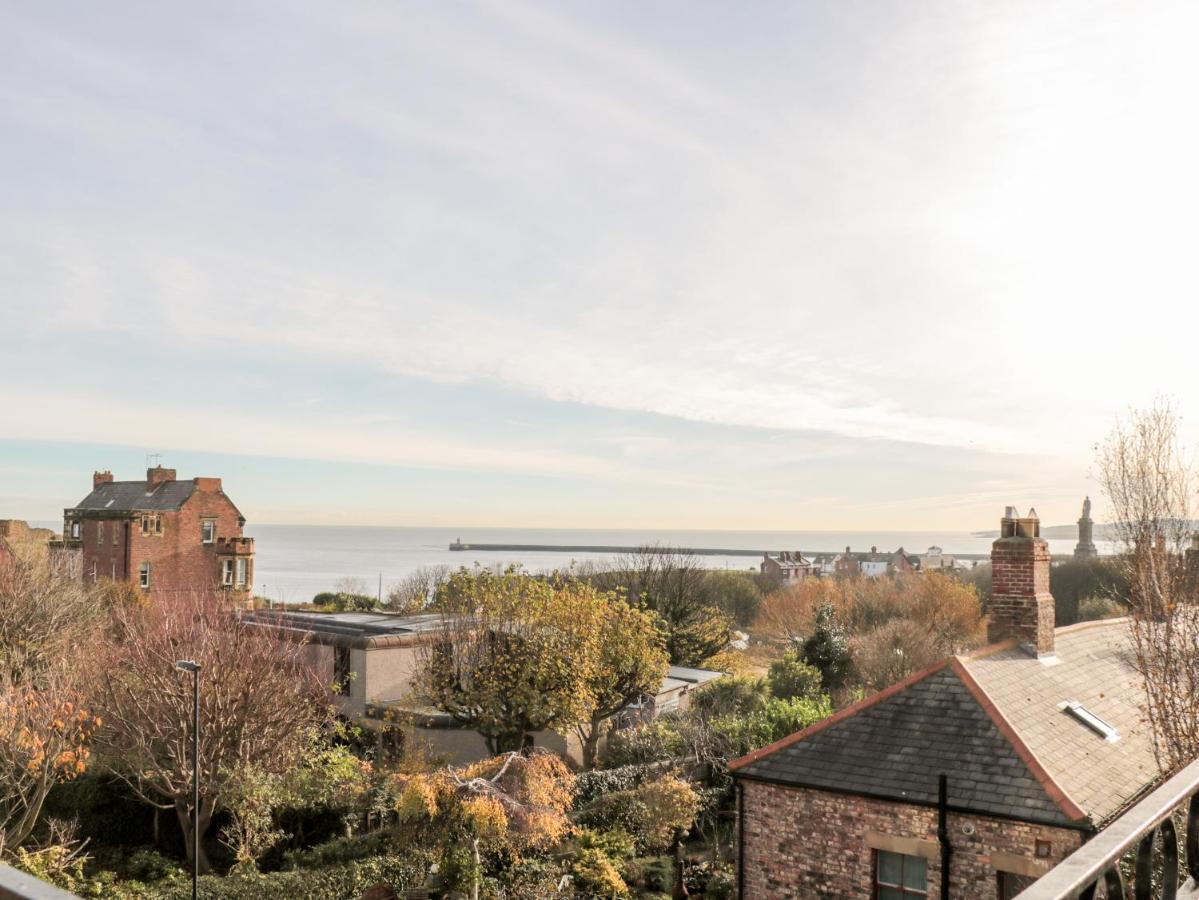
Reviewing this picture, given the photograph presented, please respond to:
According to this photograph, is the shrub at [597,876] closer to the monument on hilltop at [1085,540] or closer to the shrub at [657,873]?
the shrub at [657,873]

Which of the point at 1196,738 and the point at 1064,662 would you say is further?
the point at 1064,662

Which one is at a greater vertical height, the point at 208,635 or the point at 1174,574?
the point at 1174,574

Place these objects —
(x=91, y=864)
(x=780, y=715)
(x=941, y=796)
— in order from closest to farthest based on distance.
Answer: (x=941, y=796) < (x=91, y=864) < (x=780, y=715)

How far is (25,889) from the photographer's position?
1.72 metres

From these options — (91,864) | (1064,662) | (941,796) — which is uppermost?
(1064,662)

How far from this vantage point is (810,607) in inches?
2355

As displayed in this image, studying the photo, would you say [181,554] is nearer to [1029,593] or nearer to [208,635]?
[208,635]

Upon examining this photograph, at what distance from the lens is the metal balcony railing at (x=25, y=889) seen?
Result: 1.64 meters

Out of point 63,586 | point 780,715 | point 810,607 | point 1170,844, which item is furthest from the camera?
point 810,607

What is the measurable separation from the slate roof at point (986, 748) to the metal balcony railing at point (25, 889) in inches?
602

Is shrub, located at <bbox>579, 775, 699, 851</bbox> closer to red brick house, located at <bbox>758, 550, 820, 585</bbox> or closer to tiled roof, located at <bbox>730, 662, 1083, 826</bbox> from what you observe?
tiled roof, located at <bbox>730, 662, 1083, 826</bbox>

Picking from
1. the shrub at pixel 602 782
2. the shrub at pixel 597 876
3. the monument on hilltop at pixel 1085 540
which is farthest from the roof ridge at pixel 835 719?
the monument on hilltop at pixel 1085 540

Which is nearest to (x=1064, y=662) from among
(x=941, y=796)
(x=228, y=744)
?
(x=941, y=796)

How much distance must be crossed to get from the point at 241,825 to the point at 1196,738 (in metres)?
23.1
